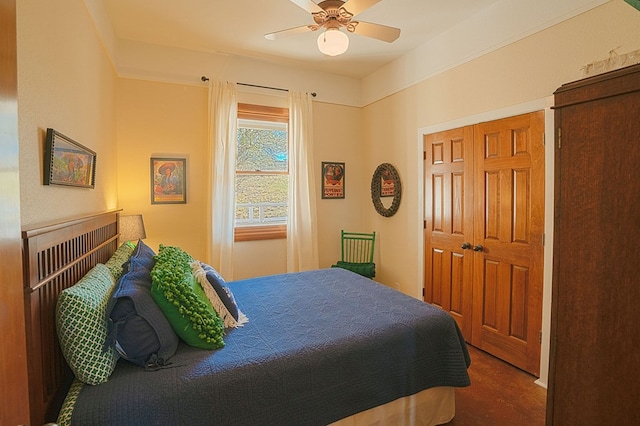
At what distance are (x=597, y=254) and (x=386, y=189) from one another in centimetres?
319

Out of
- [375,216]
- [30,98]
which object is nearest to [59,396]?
[30,98]

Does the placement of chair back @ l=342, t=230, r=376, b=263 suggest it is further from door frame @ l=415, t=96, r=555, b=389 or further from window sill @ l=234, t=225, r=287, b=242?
door frame @ l=415, t=96, r=555, b=389

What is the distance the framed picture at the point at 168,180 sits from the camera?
354 cm

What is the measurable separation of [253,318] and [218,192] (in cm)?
200

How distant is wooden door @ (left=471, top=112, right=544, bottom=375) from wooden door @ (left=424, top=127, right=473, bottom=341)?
10cm

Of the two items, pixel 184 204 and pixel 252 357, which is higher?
pixel 184 204

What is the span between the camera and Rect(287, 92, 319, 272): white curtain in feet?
13.4

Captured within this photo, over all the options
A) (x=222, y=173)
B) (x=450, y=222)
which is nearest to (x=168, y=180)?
(x=222, y=173)

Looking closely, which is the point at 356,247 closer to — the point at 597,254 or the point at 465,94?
the point at 465,94

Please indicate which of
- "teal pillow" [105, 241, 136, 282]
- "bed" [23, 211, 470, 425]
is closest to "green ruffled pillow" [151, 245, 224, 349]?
"bed" [23, 211, 470, 425]

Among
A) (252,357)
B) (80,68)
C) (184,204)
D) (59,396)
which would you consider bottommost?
(59,396)

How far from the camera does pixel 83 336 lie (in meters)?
1.30

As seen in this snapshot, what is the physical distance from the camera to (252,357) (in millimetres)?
1521

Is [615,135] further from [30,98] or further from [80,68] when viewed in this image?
[80,68]
